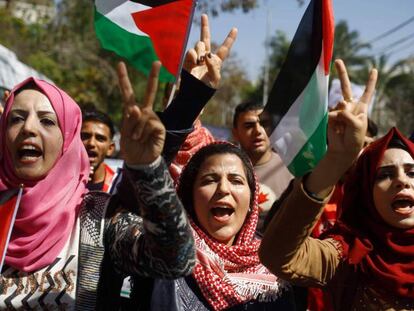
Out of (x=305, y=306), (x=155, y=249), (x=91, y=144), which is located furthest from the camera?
(x=91, y=144)

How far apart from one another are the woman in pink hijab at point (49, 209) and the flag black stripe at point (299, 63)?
0.68 meters

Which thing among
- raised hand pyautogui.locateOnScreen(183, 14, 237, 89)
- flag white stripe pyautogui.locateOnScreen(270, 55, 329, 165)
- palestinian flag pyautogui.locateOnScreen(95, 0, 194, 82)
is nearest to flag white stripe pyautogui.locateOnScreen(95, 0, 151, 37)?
palestinian flag pyautogui.locateOnScreen(95, 0, 194, 82)

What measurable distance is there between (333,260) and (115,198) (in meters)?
0.82

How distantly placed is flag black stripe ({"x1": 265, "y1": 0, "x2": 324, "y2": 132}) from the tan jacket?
475 millimetres

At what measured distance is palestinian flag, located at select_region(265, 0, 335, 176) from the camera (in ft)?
8.11

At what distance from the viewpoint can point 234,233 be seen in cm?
286

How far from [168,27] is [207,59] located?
1.70ft

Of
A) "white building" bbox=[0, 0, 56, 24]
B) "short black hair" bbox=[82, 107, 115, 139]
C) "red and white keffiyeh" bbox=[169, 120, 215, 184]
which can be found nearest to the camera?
"red and white keffiyeh" bbox=[169, 120, 215, 184]

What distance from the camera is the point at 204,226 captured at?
284cm

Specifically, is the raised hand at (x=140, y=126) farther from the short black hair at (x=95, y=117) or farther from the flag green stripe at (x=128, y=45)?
the short black hair at (x=95, y=117)

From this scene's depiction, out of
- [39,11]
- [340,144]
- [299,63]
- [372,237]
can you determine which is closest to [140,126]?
[340,144]

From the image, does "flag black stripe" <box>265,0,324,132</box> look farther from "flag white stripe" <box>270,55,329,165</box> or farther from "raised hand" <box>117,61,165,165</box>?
"raised hand" <box>117,61,165,165</box>

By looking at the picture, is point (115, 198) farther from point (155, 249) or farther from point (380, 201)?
point (380, 201)

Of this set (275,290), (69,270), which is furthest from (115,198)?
(275,290)
